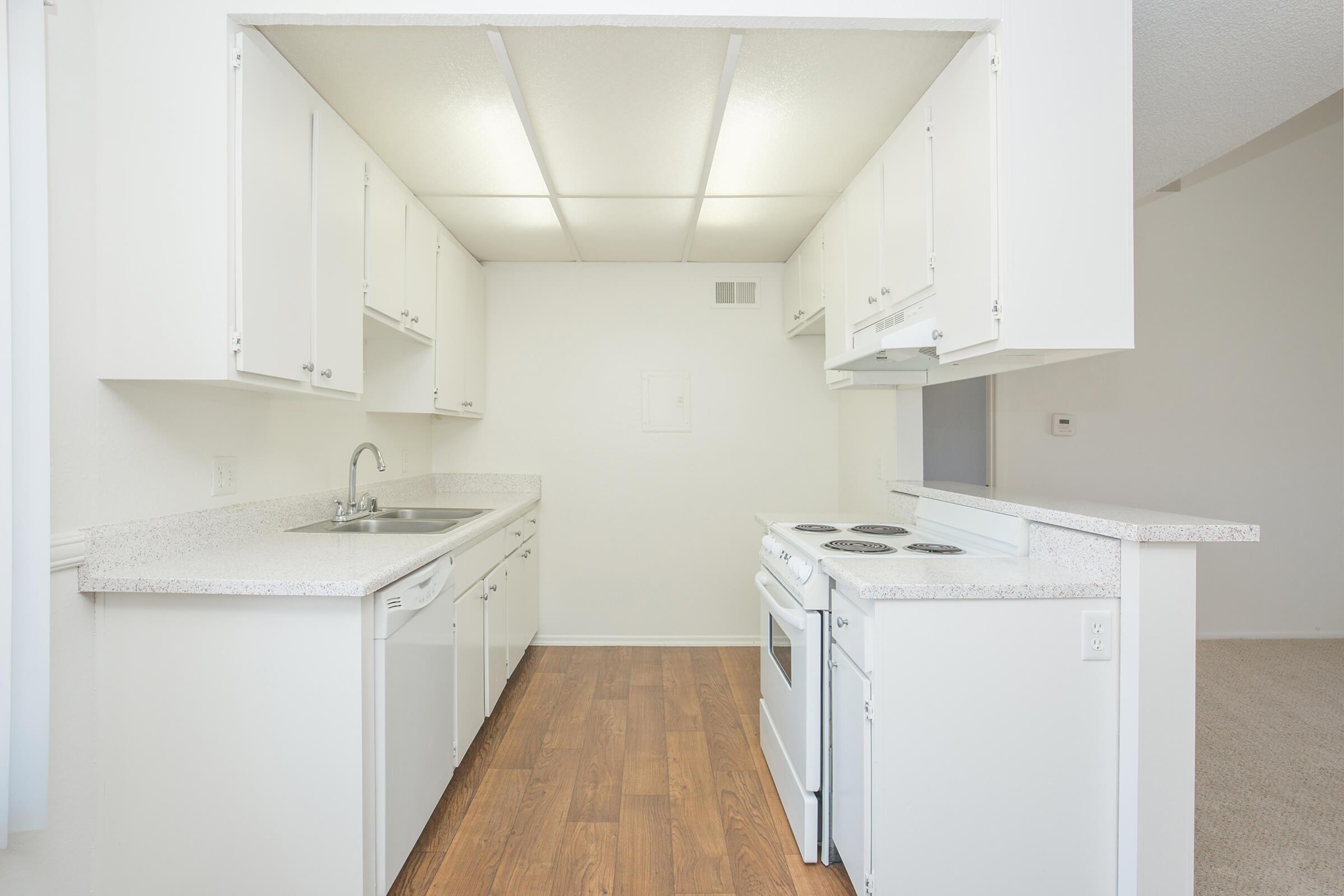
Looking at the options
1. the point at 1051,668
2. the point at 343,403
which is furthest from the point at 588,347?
the point at 1051,668

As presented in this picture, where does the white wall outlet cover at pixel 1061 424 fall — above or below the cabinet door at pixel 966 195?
below

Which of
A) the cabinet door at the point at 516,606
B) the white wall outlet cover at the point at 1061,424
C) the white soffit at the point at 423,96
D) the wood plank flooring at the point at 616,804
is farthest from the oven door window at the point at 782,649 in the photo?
the white wall outlet cover at the point at 1061,424

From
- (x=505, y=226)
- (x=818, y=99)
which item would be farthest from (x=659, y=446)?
(x=818, y=99)

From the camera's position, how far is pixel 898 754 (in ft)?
4.91

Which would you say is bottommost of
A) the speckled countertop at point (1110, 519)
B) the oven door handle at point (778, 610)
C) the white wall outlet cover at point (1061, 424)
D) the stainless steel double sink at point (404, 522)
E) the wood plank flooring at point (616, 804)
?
the wood plank flooring at point (616, 804)

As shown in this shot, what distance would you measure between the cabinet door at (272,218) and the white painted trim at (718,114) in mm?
1237

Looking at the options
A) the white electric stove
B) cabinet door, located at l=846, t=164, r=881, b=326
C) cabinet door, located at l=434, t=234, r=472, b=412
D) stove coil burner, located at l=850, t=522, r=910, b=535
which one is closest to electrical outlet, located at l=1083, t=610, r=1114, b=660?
the white electric stove

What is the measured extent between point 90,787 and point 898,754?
6.31 ft

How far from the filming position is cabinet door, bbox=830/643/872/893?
61.0 inches

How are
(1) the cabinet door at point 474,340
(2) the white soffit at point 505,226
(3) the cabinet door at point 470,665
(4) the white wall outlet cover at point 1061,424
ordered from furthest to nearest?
(4) the white wall outlet cover at point 1061,424, (1) the cabinet door at point 474,340, (2) the white soffit at point 505,226, (3) the cabinet door at point 470,665

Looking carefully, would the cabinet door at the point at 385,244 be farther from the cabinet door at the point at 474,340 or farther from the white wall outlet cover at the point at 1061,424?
the white wall outlet cover at the point at 1061,424

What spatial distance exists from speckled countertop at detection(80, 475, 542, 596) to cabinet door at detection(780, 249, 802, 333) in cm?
210

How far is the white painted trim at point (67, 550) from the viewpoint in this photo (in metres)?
1.41

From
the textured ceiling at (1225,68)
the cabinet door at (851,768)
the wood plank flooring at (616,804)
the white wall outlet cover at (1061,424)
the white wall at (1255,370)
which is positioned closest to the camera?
the cabinet door at (851,768)
